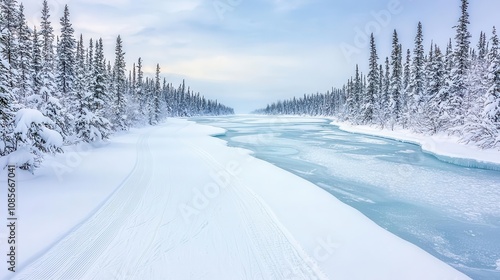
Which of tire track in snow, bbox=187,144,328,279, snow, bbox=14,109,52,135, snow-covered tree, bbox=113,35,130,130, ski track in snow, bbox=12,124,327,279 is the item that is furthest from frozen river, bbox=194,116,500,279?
snow-covered tree, bbox=113,35,130,130

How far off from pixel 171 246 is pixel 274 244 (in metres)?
2.21

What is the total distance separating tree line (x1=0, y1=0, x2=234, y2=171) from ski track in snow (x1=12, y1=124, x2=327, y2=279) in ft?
14.3

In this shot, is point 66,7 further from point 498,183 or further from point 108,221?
point 498,183

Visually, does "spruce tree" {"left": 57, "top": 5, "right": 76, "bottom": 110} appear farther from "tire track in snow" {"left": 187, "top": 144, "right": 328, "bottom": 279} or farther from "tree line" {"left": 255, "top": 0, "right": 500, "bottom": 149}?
"tree line" {"left": 255, "top": 0, "right": 500, "bottom": 149}

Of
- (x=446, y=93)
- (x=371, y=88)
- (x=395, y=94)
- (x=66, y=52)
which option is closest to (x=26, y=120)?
(x=66, y=52)

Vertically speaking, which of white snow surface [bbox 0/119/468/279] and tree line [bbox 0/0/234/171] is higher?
tree line [bbox 0/0/234/171]

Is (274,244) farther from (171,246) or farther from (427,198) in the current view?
(427,198)

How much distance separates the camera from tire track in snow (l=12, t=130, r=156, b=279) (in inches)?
193

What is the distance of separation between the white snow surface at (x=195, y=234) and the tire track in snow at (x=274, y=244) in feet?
0.07

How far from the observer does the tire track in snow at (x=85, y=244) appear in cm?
491

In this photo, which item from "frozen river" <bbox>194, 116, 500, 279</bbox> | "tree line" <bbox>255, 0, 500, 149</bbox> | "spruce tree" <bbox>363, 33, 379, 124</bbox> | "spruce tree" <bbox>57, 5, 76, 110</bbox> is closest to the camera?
"frozen river" <bbox>194, 116, 500, 279</bbox>

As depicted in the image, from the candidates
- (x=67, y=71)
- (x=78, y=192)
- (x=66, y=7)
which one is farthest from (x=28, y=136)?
(x=66, y=7)

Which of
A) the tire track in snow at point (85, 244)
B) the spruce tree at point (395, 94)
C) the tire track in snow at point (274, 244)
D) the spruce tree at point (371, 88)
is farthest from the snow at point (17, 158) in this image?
the spruce tree at point (371, 88)

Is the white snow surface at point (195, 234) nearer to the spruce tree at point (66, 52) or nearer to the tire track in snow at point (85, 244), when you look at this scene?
the tire track in snow at point (85, 244)
